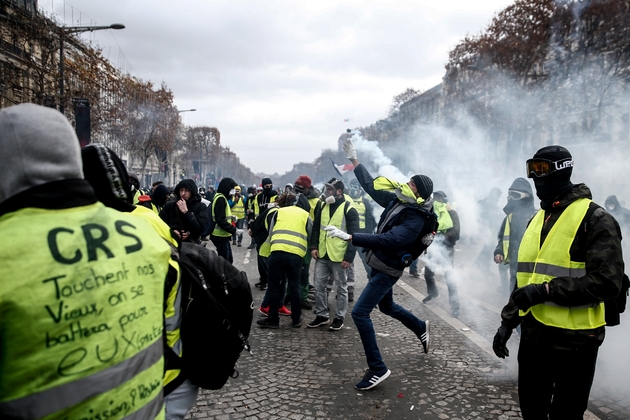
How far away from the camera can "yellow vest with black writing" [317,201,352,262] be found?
6422 mm

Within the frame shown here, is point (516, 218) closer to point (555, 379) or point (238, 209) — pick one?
point (555, 379)

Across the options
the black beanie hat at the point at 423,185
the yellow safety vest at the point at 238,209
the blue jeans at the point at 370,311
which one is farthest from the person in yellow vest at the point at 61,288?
the yellow safety vest at the point at 238,209

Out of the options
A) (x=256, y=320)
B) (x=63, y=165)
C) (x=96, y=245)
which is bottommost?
(x=256, y=320)

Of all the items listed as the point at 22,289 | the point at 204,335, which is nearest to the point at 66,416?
the point at 22,289

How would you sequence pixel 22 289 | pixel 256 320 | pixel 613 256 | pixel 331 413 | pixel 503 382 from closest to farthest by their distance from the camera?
pixel 22 289 < pixel 613 256 < pixel 331 413 < pixel 503 382 < pixel 256 320

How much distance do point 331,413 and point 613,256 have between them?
2361mm

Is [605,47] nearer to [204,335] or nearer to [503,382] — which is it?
[503,382]

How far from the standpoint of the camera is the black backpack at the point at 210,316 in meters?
2.03

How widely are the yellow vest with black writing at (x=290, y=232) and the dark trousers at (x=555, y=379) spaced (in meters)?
3.65

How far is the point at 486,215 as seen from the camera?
1351 cm

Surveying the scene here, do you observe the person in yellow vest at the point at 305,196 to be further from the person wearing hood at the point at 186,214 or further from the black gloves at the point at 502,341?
the black gloves at the point at 502,341

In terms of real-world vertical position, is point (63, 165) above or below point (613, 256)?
above

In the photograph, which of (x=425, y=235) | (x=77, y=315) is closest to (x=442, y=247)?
(x=425, y=235)

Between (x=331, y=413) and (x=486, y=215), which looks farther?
(x=486, y=215)
